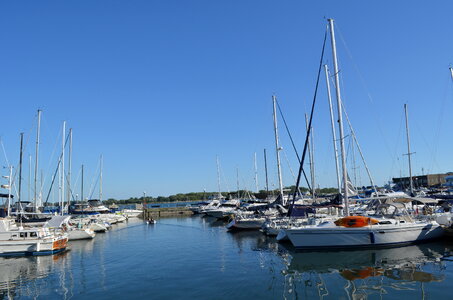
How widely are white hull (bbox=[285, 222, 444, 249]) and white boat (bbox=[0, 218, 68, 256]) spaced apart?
1975 centimetres

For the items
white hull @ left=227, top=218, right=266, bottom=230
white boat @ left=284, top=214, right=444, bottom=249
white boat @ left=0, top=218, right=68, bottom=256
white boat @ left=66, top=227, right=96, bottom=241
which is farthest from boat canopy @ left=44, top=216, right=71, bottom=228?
white boat @ left=284, top=214, right=444, bottom=249

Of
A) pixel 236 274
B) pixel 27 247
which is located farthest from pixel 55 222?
pixel 236 274

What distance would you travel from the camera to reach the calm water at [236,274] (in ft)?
50.8

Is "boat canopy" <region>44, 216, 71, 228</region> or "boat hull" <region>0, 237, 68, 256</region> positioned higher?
"boat canopy" <region>44, 216, 71, 228</region>

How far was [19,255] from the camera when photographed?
28.4 m

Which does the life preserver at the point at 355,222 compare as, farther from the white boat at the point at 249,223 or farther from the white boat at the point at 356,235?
the white boat at the point at 249,223

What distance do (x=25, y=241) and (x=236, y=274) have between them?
766 inches

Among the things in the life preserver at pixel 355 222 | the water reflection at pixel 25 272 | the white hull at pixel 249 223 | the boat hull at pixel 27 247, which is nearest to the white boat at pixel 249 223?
the white hull at pixel 249 223

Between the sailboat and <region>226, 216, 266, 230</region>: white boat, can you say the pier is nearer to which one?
<region>226, 216, 266, 230</region>: white boat

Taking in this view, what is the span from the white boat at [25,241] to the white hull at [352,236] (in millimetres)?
19749

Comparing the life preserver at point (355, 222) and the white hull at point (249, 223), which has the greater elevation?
the life preserver at point (355, 222)

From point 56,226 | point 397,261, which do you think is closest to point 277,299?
point 397,261

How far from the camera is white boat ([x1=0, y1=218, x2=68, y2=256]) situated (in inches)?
1126

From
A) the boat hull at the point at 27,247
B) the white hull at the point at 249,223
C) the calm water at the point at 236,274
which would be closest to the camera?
the calm water at the point at 236,274
